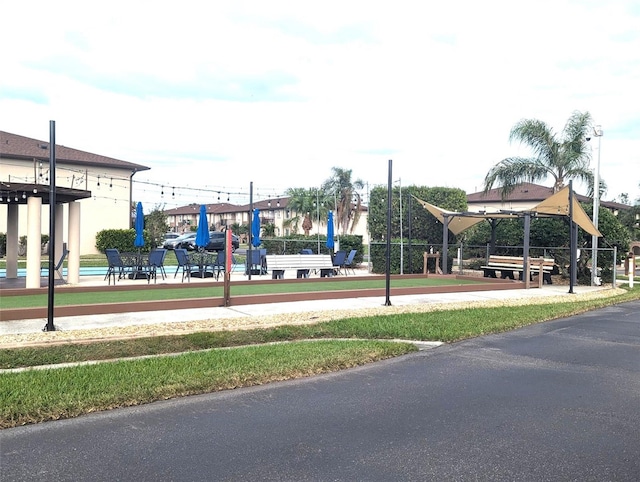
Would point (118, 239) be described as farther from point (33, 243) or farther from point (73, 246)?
point (33, 243)

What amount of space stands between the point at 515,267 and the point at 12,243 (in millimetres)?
16173

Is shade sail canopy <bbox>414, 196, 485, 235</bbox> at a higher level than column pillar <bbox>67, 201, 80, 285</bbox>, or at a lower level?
higher

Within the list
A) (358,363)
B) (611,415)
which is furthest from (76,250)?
(611,415)

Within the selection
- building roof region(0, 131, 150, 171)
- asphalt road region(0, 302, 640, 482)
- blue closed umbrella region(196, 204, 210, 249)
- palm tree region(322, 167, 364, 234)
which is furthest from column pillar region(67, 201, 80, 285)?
palm tree region(322, 167, 364, 234)

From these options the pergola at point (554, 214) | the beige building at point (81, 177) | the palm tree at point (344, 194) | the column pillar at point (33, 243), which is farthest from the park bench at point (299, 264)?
the palm tree at point (344, 194)

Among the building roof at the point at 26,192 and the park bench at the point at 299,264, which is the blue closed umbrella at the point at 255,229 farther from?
→ the building roof at the point at 26,192

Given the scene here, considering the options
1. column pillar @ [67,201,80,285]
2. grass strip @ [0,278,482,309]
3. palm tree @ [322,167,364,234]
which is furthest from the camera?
palm tree @ [322,167,364,234]

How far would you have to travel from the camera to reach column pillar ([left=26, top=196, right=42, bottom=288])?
553 inches

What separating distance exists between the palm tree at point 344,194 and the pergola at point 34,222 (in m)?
27.5

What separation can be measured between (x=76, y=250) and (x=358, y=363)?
36.6ft

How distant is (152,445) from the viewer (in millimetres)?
4633

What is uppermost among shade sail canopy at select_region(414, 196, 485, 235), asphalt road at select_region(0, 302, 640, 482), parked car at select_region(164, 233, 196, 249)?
shade sail canopy at select_region(414, 196, 485, 235)

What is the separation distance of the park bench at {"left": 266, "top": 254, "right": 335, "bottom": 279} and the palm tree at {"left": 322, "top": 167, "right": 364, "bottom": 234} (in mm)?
22724

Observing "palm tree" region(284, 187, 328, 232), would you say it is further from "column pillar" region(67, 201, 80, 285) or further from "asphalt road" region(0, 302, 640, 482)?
"asphalt road" region(0, 302, 640, 482)
